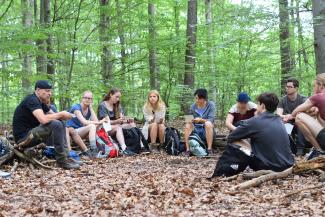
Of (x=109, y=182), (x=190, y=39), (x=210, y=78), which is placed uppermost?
(x=190, y=39)

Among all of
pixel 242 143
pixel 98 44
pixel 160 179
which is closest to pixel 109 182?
pixel 160 179

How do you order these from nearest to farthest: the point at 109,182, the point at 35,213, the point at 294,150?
the point at 35,213, the point at 109,182, the point at 294,150

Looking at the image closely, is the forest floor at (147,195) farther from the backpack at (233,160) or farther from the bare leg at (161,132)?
the bare leg at (161,132)

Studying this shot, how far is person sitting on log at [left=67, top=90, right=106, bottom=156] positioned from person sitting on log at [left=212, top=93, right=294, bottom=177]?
11.6 ft

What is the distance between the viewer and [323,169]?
16.5 ft

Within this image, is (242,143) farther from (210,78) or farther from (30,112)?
(210,78)

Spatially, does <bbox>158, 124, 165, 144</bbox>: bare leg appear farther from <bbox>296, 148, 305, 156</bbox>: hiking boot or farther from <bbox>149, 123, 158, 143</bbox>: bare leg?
<bbox>296, 148, 305, 156</bbox>: hiking boot

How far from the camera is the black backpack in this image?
337 inches

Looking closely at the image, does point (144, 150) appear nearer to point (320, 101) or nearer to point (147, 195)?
point (320, 101)

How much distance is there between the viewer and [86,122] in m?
8.22

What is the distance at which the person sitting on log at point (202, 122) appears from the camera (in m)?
8.13

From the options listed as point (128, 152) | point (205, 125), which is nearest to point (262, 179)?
point (205, 125)

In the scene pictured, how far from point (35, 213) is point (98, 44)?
6815 mm

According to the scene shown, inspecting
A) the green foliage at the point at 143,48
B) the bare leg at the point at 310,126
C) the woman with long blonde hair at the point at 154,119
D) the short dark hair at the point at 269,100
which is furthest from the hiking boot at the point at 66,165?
the bare leg at the point at 310,126
